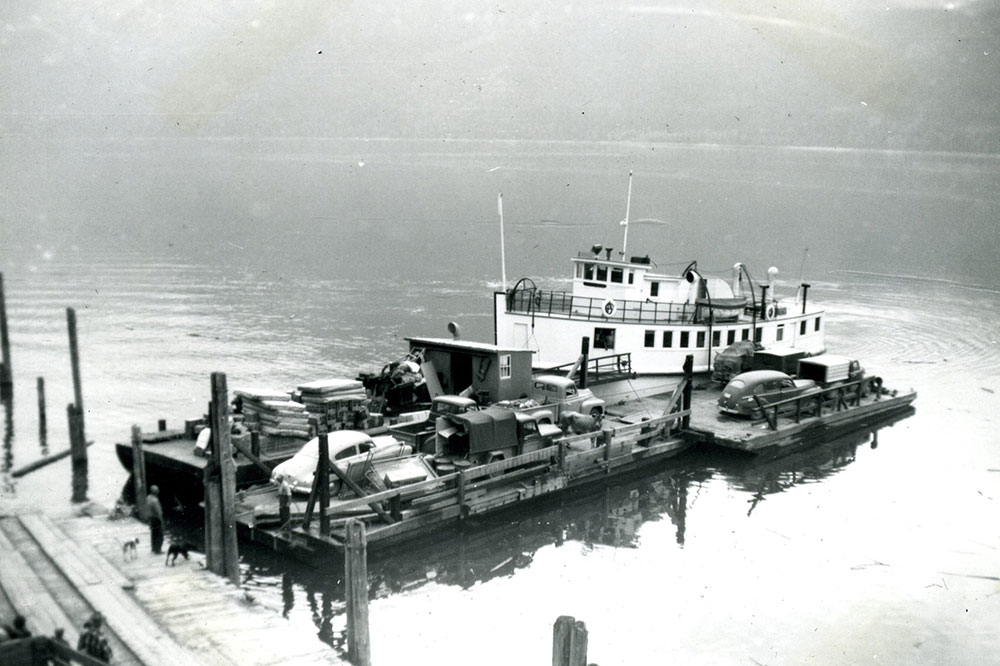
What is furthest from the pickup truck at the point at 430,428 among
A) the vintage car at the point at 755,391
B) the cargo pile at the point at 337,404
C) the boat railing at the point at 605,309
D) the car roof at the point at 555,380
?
the boat railing at the point at 605,309

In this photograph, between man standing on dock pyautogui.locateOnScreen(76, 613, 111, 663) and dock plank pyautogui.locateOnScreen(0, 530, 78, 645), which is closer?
man standing on dock pyautogui.locateOnScreen(76, 613, 111, 663)

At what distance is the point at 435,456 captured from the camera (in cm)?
2647

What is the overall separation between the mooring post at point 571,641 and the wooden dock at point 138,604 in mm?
4322

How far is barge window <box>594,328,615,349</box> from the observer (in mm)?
39438

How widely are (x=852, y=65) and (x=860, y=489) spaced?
163558 mm

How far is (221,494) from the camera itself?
19.8 m

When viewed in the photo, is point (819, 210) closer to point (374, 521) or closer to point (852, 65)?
point (852, 65)

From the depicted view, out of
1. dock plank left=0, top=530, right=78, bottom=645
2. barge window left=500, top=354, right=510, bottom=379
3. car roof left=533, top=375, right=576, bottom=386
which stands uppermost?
barge window left=500, top=354, right=510, bottom=379

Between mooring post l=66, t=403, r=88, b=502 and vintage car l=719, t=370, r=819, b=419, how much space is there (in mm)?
23105

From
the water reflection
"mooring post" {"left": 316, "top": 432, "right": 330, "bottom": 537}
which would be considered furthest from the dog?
"mooring post" {"left": 316, "top": 432, "right": 330, "bottom": 537}

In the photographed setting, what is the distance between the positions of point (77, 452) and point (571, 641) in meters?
22.2

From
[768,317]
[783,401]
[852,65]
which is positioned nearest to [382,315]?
[768,317]

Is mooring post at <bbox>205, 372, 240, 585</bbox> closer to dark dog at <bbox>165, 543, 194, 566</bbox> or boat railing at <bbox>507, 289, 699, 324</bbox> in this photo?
dark dog at <bbox>165, 543, 194, 566</bbox>

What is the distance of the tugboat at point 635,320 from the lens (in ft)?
130
